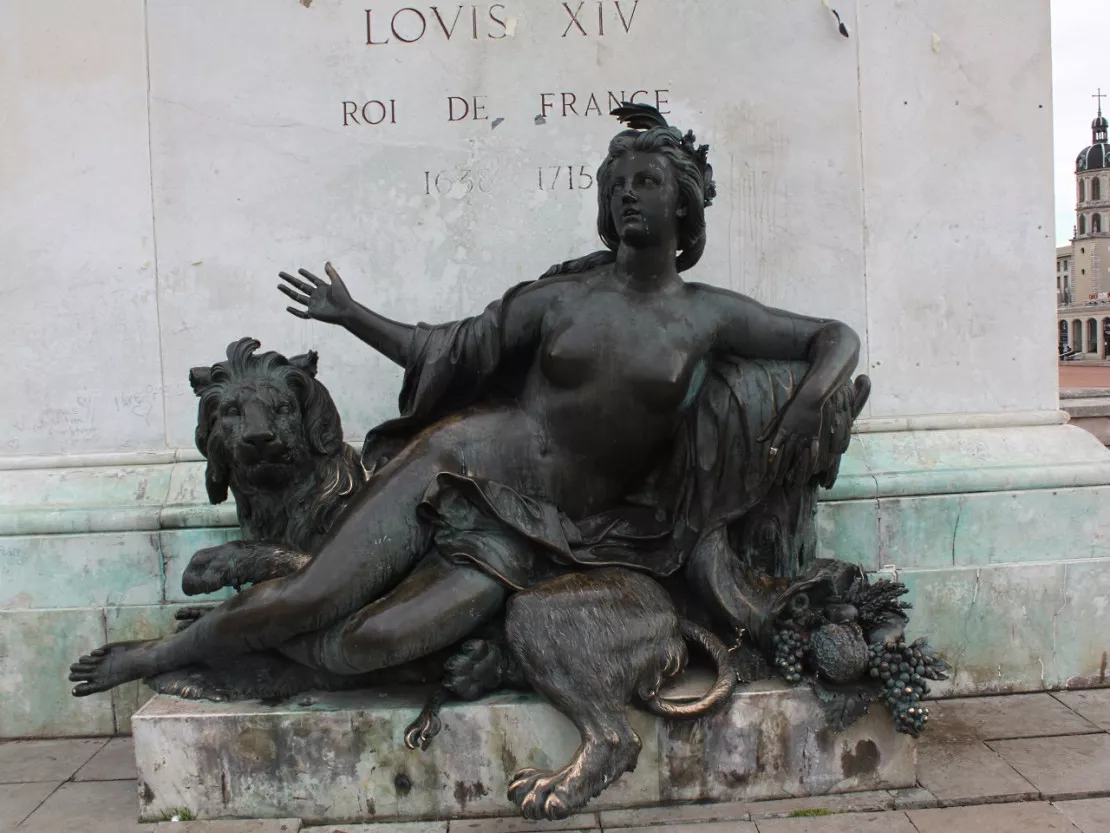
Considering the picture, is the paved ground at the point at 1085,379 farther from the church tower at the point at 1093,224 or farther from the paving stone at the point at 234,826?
the church tower at the point at 1093,224

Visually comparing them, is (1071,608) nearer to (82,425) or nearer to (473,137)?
(473,137)

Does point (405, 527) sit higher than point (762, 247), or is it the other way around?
point (762, 247)

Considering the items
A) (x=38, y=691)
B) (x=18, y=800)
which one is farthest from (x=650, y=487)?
(x=38, y=691)

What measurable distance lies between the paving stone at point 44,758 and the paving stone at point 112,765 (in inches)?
1.6

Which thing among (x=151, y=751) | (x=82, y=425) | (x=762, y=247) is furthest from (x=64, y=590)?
(x=762, y=247)

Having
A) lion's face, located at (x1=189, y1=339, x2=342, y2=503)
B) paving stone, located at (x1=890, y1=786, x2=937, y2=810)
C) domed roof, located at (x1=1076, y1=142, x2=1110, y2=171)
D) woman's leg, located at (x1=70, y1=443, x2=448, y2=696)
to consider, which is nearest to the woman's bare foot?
woman's leg, located at (x1=70, y1=443, x2=448, y2=696)

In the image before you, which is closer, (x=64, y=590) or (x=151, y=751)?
(x=151, y=751)

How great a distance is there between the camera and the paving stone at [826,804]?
11.6 feet

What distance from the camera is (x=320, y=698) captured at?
3680 millimetres

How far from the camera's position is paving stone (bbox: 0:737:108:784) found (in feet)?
13.6

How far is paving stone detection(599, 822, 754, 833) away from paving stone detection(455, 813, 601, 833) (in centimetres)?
14

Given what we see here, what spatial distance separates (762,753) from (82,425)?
3.56 meters

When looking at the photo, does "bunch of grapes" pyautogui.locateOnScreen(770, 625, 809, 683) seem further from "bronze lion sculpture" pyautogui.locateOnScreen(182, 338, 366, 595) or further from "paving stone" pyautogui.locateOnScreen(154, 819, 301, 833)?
"bronze lion sculpture" pyautogui.locateOnScreen(182, 338, 366, 595)

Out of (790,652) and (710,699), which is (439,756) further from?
(790,652)
